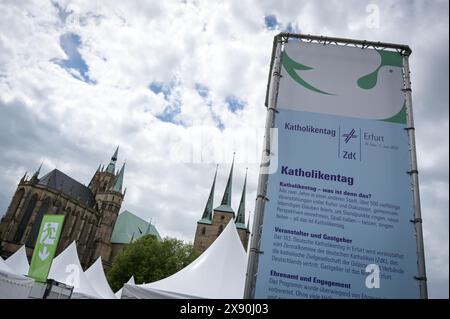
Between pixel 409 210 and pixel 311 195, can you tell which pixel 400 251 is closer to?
pixel 409 210

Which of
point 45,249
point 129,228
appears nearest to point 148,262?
point 45,249

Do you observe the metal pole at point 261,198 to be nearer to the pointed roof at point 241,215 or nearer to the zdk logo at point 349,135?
the zdk logo at point 349,135

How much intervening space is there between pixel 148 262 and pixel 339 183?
1523 inches

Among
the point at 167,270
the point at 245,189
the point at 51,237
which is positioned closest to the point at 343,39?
the point at 51,237

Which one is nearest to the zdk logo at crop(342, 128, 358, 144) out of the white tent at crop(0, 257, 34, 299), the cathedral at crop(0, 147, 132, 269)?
the white tent at crop(0, 257, 34, 299)

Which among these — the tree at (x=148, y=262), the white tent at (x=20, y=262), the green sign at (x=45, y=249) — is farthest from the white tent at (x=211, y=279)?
the tree at (x=148, y=262)

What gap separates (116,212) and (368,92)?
226 feet

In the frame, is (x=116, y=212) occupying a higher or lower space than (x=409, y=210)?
higher

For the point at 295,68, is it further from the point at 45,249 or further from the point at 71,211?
the point at 71,211

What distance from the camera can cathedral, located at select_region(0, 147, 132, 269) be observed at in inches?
1927

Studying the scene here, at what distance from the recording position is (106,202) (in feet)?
218

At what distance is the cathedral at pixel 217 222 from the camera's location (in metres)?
61.6

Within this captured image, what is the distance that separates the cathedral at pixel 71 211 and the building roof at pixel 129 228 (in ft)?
1.56
